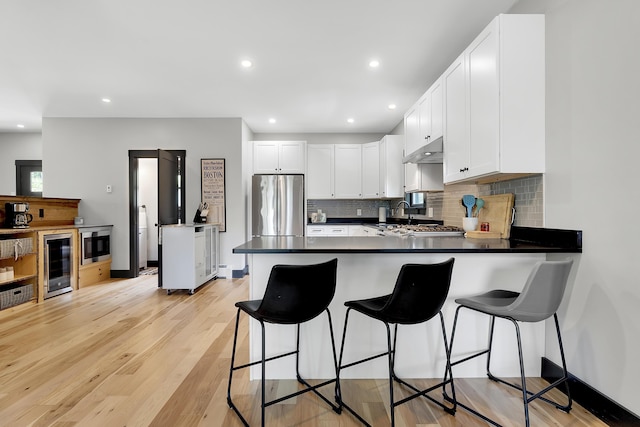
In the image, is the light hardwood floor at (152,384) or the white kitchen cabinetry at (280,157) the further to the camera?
the white kitchen cabinetry at (280,157)

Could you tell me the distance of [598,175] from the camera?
67.7 inches

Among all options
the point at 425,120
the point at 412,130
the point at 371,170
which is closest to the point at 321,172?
the point at 371,170

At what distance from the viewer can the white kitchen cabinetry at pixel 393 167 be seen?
514cm

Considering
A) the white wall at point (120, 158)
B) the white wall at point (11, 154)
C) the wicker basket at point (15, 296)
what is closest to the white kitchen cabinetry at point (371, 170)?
the white wall at point (120, 158)

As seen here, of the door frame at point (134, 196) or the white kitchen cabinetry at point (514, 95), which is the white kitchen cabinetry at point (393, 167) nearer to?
the white kitchen cabinetry at point (514, 95)

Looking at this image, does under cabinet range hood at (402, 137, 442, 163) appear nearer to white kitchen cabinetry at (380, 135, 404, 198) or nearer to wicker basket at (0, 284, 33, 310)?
white kitchen cabinetry at (380, 135, 404, 198)

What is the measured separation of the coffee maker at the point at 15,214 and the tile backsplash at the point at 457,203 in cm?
399

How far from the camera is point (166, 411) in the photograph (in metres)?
1.78

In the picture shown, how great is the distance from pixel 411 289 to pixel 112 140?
541 cm

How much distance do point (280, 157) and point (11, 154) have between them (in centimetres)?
504

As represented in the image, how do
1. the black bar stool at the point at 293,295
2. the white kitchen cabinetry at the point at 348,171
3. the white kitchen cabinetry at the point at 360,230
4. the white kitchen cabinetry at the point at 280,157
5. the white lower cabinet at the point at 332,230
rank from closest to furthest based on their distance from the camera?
the black bar stool at the point at 293,295 → the white kitchen cabinetry at the point at 360,230 → the white lower cabinet at the point at 332,230 → the white kitchen cabinetry at the point at 280,157 → the white kitchen cabinetry at the point at 348,171

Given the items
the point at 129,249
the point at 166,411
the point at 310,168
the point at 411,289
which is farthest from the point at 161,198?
the point at 411,289

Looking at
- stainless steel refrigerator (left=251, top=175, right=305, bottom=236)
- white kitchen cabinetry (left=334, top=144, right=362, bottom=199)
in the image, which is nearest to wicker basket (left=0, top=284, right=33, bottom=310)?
stainless steel refrigerator (left=251, top=175, right=305, bottom=236)

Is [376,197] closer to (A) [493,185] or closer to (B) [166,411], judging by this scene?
(A) [493,185]
